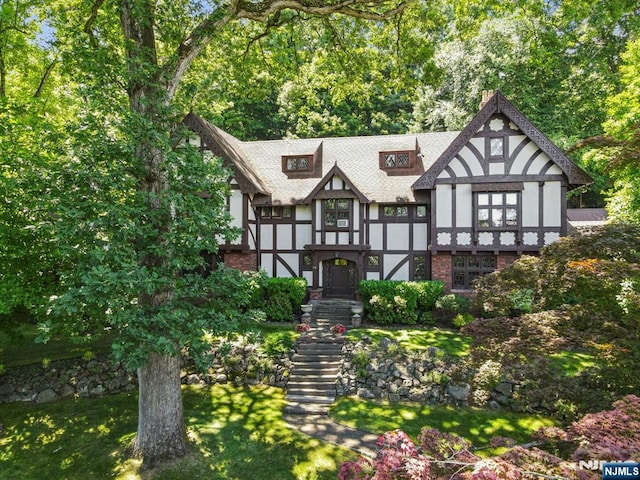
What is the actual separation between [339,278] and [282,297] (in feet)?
11.9

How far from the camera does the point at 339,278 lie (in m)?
19.2

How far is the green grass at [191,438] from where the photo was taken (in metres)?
8.39

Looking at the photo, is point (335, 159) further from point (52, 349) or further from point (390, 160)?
point (52, 349)

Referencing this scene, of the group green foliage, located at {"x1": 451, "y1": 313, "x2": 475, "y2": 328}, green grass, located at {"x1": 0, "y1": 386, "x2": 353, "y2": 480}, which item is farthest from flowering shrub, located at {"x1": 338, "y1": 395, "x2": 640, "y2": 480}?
green foliage, located at {"x1": 451, "y1": 313, "x2": 475, "y2": 328}

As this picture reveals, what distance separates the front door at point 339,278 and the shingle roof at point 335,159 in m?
3.71

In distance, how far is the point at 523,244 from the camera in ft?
54.3

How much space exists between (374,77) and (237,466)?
1367cm

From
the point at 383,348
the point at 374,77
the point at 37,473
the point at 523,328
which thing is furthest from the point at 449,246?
the point at 37,473

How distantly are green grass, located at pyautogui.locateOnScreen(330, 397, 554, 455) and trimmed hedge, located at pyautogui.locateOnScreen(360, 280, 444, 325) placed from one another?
17.2ft

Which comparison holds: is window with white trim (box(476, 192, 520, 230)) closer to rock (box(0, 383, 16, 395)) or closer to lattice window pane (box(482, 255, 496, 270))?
lattice window pane (box(482, 255, 496, 270))

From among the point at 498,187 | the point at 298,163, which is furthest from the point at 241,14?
the point at 498,187

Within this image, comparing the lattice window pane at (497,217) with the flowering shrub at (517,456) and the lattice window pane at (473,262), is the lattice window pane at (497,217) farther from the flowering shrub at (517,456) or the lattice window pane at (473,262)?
the flowering shrub at (517,456)

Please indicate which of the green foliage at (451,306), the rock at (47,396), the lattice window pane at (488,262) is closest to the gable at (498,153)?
the lattice window pane at (488,262)

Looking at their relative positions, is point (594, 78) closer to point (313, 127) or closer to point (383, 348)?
point (313, 127)
